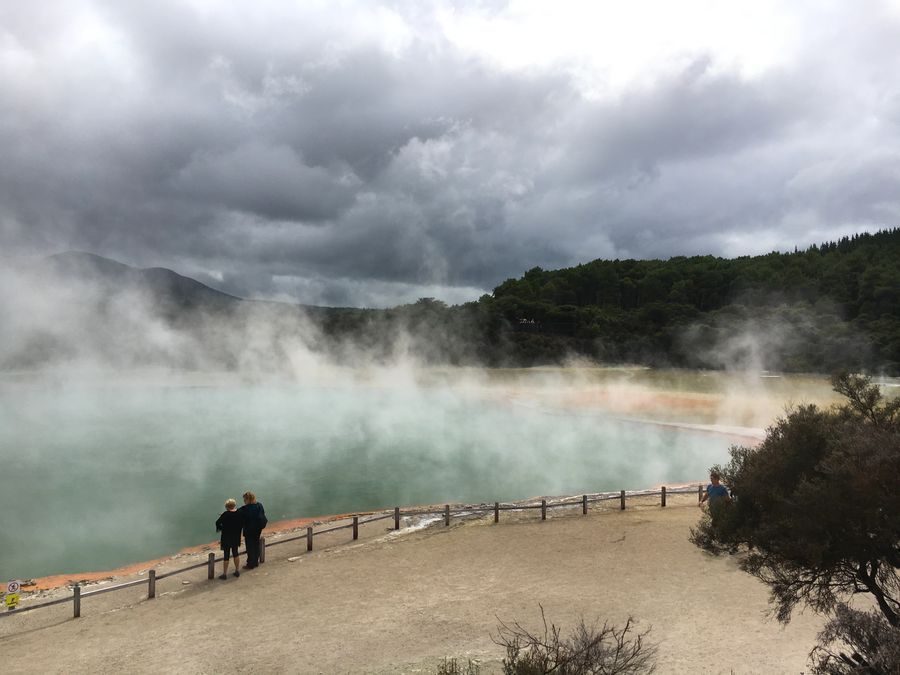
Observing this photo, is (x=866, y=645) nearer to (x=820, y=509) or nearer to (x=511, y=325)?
(x=820, y=509)

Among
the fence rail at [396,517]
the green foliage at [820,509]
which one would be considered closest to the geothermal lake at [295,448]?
the fence rail at [396,517]

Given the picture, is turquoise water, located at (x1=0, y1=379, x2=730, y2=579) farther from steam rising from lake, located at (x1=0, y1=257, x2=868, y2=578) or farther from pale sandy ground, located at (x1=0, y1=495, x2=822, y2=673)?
pale sandy ground, located at (x1=0, y1=495, x2=822, y2=673)

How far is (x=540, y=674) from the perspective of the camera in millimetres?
4223

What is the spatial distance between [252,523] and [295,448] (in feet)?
38.8

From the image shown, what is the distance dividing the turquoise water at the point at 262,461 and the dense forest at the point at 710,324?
2517cm

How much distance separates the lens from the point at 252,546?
8344mm

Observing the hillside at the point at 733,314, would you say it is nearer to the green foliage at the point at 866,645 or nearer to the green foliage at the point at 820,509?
the green foliage at the point at 820,509

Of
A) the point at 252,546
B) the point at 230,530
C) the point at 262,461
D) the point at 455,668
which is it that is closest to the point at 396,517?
the point at 252,546

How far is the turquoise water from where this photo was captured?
1223 cm

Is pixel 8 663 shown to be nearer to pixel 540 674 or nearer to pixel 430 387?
pixel 540 674

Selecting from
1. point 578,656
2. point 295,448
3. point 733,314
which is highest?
point 733,314

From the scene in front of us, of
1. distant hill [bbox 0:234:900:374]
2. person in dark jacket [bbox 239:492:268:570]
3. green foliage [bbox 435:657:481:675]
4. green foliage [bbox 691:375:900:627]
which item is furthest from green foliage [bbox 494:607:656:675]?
distant hill [bbox 0:234:900:374]

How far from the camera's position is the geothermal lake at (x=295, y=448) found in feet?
41.9

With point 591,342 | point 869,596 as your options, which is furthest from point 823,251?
point 869,596
